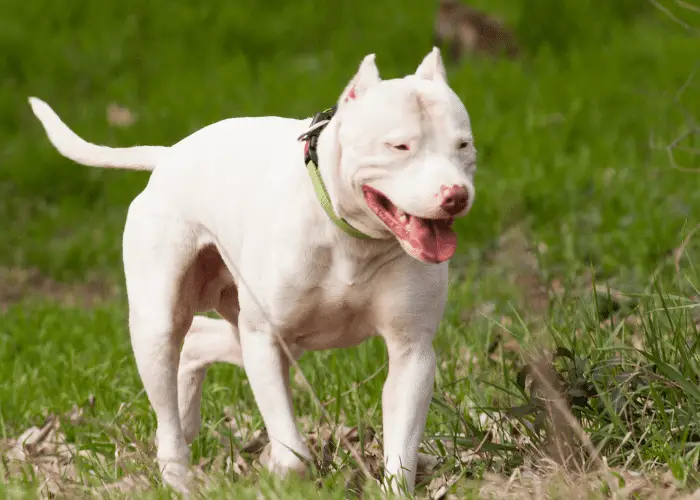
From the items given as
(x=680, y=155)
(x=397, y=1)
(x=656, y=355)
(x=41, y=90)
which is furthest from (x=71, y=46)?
(x=656, y=355)

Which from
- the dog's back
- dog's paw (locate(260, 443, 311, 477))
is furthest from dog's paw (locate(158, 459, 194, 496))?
the dog's back

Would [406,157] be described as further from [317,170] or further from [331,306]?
[331,306]

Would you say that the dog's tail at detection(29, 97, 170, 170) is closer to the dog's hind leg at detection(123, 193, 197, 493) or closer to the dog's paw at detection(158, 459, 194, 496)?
the dog's hind leg at detection(123, 193, 197, 493)

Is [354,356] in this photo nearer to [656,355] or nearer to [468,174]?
[656,355]

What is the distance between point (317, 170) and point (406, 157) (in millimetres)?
393

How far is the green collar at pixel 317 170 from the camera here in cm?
359

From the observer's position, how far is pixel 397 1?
39.6ft

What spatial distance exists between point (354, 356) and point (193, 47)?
21.2 feet

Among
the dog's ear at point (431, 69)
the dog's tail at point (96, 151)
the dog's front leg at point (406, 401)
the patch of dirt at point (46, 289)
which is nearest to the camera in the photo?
the dog's ear at point (431, 69)

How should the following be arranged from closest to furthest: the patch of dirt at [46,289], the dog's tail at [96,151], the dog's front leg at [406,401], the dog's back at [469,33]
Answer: the dog's front leg at [406,401]
the dog's tail at [96,151]
the patch of dirt at [46,289]
the dog's back at [469,33]

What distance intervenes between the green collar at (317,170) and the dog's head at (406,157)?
100mm

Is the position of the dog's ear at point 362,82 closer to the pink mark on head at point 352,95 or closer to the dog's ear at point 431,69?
the pink mark on head at point 352,95

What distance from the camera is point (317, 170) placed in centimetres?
364

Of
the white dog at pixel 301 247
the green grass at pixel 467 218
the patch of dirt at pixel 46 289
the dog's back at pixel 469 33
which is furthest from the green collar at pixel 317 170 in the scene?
the dog's back at pixel 469 33
